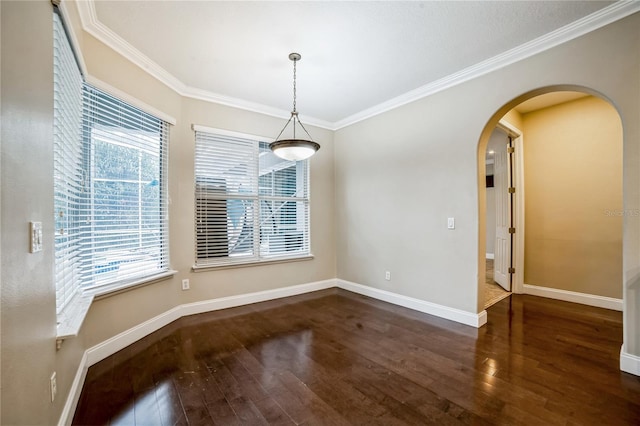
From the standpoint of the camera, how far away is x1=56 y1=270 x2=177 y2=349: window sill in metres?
1.54

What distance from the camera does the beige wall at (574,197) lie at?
364 cm

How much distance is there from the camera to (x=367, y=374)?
87.0 inches

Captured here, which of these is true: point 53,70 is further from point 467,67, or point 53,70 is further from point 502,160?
point 502,160

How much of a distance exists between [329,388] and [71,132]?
8.62 ft

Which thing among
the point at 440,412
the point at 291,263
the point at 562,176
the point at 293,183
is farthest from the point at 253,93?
the point at 562,176

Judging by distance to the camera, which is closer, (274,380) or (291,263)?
(274,380)

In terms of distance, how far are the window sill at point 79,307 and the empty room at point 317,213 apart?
0.9 inches

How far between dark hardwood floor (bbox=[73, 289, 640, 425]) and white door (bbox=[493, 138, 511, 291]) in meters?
1.19

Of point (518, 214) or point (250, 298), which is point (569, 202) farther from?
point (250, 298)

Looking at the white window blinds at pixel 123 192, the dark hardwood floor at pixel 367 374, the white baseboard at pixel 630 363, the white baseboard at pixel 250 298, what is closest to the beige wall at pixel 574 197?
the dark hardwood floor at pixel 367 374

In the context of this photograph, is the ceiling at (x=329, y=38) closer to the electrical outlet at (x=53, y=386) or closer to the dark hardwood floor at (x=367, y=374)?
the electrical outlet at (x=53, y=386)

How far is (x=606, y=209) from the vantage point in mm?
3695

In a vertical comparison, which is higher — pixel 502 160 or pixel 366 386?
pixel 502 160

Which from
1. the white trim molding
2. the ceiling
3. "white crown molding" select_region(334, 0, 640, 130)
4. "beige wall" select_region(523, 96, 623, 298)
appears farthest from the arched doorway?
the ceiling
